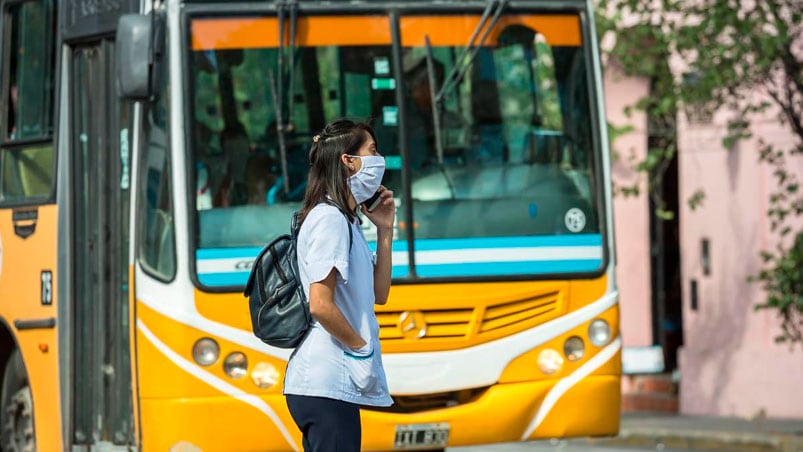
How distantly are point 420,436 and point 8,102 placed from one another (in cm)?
356

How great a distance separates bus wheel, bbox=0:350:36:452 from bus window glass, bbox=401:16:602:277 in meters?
2.72

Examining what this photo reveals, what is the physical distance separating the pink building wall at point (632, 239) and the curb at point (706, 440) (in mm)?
3316

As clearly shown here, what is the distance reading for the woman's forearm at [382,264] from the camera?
279 inches

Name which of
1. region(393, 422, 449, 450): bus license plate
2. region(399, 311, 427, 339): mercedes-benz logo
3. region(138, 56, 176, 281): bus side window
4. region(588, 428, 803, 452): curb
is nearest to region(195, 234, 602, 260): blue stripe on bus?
region(138, 56, 176, 281): bus side window

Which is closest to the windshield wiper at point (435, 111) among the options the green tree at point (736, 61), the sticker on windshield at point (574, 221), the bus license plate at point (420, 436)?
the sticker on windshield at point (574, 221)

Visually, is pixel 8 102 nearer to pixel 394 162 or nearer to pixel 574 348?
pixel 394 162

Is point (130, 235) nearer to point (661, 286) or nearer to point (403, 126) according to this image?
point (403, 126)

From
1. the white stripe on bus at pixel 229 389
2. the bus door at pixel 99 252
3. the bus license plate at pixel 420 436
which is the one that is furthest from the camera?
the bus door at pixel 99 252

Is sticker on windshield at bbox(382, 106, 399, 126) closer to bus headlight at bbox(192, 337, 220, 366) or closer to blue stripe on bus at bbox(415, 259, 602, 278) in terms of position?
blue stripe on bus at bbox(415, 259, 602, 278)

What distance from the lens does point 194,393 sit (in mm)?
10164

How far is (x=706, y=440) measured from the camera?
55.7 ft

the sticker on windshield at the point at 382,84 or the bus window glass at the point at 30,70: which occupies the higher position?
the bus window glass at the point at 30,70

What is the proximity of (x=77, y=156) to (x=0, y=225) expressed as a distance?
93 centimetres

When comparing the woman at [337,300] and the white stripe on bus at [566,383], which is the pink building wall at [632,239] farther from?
the woman at [337,300]
